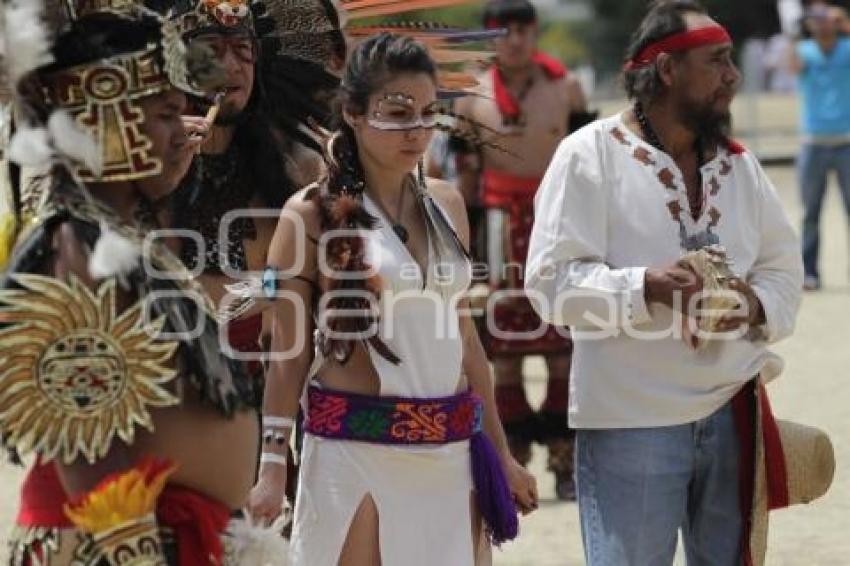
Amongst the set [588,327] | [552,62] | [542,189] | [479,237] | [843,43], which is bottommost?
[843,43]

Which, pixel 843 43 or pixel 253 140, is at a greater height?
pixel 253 140

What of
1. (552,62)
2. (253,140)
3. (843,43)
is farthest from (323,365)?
(843,43)

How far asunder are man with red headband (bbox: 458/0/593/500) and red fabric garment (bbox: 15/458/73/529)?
14.4 ft

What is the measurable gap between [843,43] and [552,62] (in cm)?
620

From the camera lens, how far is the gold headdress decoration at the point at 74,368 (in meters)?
3.57

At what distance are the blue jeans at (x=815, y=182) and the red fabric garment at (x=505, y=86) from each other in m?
5.24

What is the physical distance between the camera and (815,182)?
46.1 ft

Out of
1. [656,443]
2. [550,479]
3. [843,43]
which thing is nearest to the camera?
[656,443]

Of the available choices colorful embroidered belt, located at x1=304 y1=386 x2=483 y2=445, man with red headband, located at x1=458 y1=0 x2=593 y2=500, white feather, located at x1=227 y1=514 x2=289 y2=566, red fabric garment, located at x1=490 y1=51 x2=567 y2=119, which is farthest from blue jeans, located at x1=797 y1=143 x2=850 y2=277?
white feather, located at x1=227 y1=514 x2=289 y2=566

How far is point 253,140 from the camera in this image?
217 inches

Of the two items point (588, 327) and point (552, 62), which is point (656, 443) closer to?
point (588, 327)

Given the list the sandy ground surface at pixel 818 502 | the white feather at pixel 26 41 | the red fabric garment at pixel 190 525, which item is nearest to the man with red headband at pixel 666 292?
the red fabric garment at pixel 190 525

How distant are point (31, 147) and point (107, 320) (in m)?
0.35

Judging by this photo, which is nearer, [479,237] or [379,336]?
[379,336]
